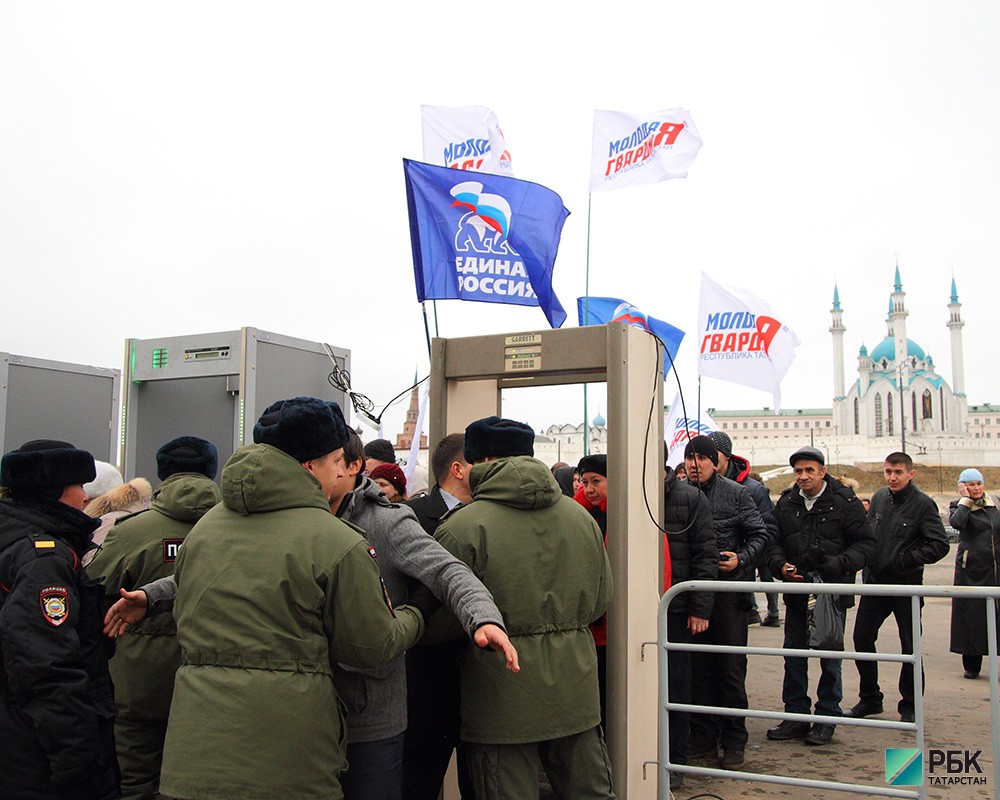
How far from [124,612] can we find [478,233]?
4559 mm

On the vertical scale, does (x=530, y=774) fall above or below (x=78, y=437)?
below

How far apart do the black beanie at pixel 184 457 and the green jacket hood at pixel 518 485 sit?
1.41 m

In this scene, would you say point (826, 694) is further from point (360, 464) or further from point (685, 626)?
point (360, 464)

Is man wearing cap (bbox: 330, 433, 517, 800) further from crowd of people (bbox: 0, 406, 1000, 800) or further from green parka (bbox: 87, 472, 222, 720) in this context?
green parka (bbox: 87, 472, 222, 720)

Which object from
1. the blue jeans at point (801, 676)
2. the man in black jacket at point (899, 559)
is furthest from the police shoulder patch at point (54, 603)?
the man in black jacket at point (899, 559)

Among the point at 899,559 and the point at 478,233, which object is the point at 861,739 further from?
the point at 478,233

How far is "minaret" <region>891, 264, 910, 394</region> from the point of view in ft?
403

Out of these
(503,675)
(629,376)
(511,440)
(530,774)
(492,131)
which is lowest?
(530,774)

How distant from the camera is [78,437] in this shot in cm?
751

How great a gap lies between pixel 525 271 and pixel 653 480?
321 centimetres

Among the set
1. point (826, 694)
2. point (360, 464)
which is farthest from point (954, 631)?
point (360, 464)

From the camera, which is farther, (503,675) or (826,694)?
(826,694)

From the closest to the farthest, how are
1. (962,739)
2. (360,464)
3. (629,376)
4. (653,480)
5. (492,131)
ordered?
1. (360,464)
2. (629,376)
3. (653,480)
4. (962,739)
5. (492,131)

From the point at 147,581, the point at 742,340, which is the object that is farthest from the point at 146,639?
the point at 742,340
